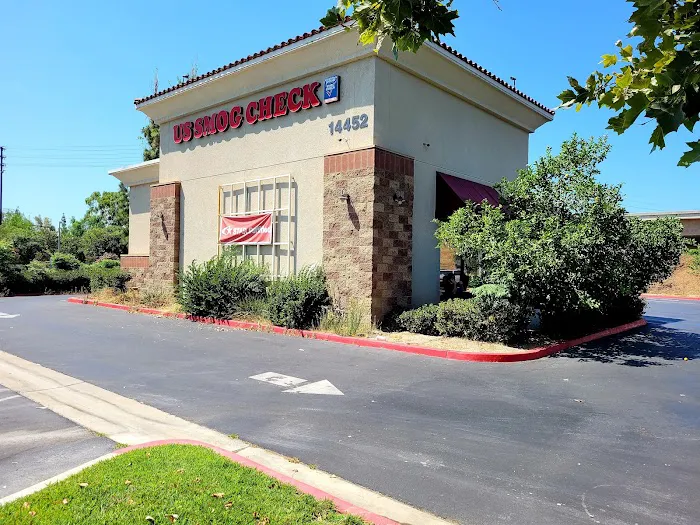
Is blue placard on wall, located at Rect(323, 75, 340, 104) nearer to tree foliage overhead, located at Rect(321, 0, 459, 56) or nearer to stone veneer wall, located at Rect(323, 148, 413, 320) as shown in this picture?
stone veneer wall, located at Rect(323, 148, 413, 320)

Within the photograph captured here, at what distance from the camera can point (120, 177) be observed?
24375 millimetres

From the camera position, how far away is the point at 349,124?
1324 centimetres

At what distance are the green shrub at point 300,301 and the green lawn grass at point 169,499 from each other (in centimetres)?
861

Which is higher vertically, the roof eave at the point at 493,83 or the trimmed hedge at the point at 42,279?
the roof eave at the point at 493,83

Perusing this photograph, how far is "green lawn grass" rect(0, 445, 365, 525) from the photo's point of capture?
331 cm

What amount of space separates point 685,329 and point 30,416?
54.3 feet

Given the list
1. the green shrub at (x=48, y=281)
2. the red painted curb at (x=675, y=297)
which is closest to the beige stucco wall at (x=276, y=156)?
the green shrub at (x=48, y=281)

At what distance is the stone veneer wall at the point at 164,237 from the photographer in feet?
62.0

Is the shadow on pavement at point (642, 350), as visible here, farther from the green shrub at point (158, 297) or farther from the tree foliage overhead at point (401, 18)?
the green shrub at point (158, 297)

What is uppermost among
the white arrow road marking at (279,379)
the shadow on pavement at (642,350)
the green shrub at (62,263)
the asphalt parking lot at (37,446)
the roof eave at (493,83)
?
the roof eave at (493,83)

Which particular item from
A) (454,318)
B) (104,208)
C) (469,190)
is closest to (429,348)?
(454,318)

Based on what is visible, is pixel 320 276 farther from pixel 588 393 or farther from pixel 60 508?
pixel 60 508

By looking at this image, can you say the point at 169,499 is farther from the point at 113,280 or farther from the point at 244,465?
the point at 113,280

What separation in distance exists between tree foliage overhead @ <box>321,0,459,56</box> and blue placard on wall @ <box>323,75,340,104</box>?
31.5 feet
